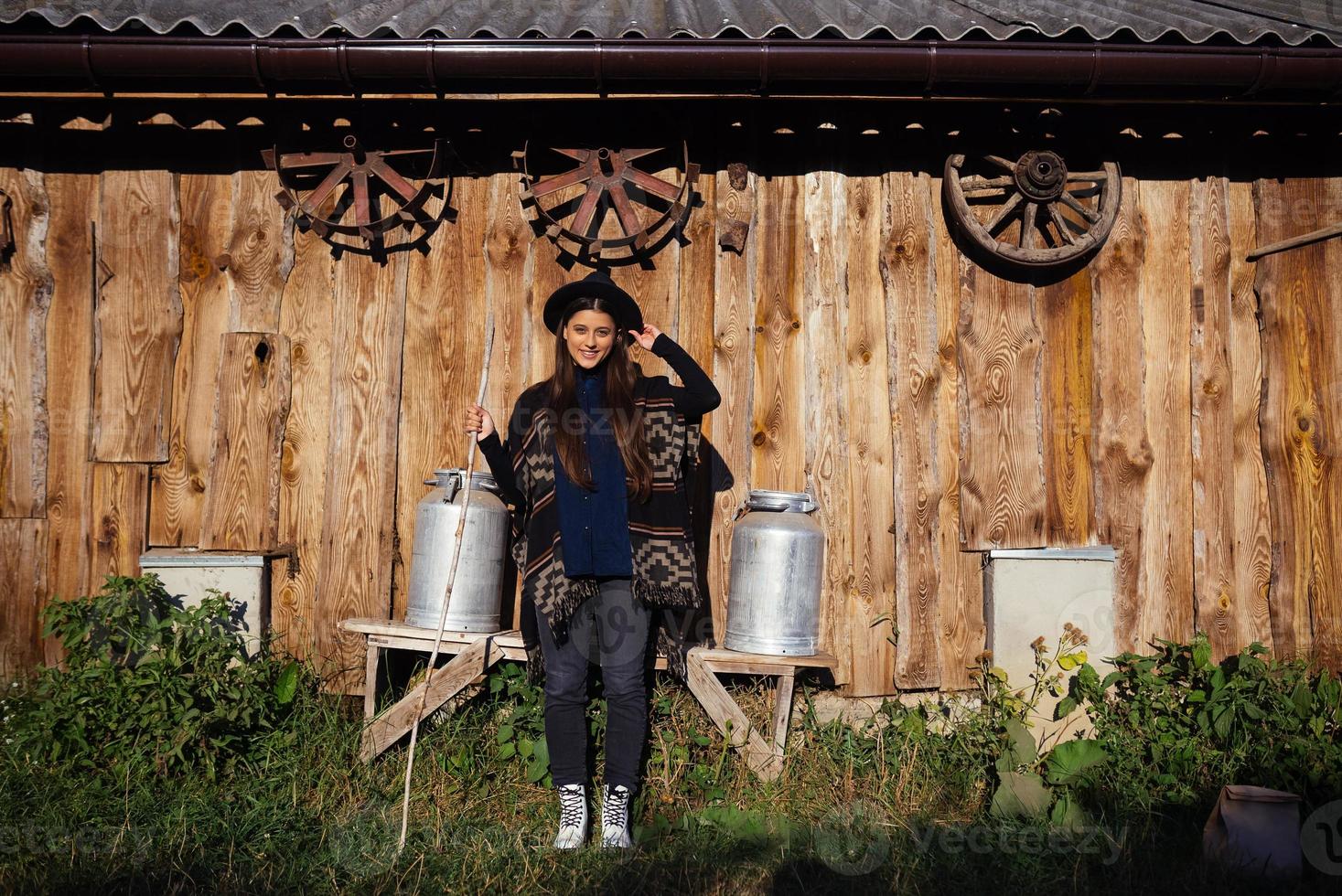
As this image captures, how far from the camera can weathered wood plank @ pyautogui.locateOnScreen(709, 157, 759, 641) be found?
4.72m

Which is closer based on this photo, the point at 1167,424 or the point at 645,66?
the point at 645,66

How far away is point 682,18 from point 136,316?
2945 millimetres

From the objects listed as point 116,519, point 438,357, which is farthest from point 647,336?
point 116,519

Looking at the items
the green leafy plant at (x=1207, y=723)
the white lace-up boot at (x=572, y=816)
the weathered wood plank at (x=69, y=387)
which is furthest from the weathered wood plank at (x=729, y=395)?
the weathered wood plank at (x=69, y=387)

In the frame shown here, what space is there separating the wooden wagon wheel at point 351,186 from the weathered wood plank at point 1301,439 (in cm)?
→ 413

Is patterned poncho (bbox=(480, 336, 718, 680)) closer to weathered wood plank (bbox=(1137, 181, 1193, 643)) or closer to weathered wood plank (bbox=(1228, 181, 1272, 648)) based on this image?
weathered wood plank (bbox=(1137, 181, 1193, 643))

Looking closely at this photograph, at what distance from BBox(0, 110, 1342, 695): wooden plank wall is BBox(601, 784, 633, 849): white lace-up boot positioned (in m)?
1.22

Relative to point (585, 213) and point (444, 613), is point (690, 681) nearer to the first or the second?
point (444, 613)

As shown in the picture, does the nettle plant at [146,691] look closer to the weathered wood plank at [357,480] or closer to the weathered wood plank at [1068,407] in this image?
the weathered wood plank at [357,480]

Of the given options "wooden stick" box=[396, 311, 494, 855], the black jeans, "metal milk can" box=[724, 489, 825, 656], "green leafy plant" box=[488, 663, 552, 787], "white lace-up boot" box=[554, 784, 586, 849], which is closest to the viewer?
"wooden stick" box=[396, 311, 494, 855]

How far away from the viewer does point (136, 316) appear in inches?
187

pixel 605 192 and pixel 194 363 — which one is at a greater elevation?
pixel 605 192

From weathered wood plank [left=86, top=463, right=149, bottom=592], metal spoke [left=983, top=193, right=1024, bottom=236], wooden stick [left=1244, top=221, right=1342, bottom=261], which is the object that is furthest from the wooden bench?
wooden stick [left=1244, top=221, right=1342, bottom=261]

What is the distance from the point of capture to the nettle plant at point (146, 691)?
13.1 feet
